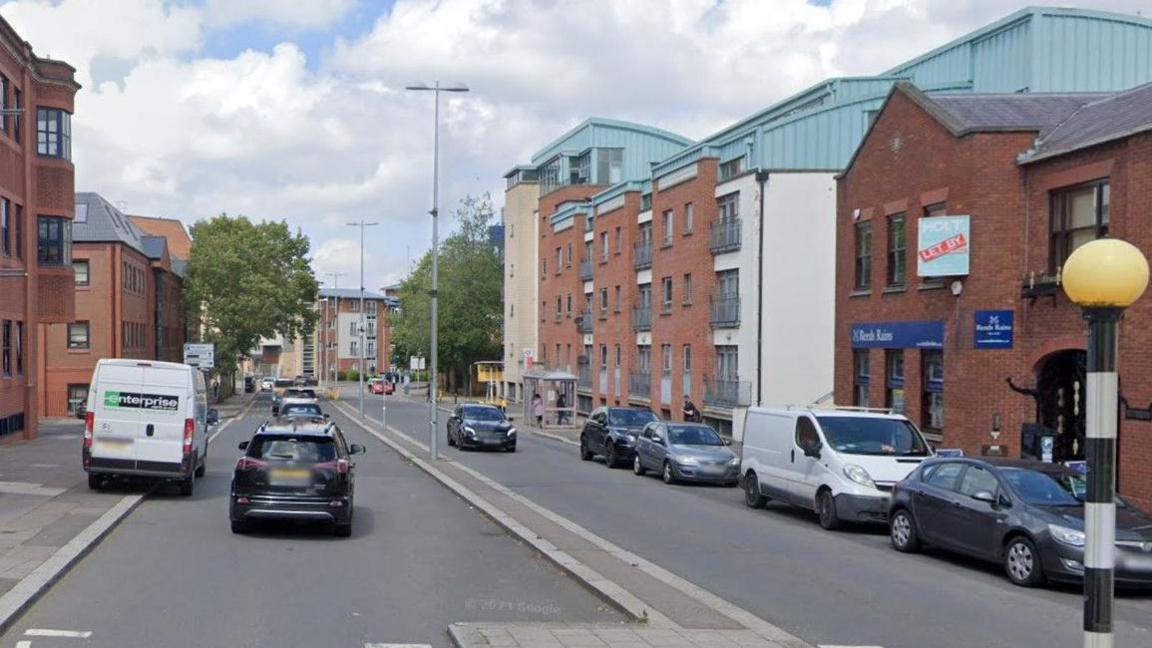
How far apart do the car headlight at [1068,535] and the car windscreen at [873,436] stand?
586cm

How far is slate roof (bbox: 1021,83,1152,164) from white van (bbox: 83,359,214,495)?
16129mm

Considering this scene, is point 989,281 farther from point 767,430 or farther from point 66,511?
point 66,511

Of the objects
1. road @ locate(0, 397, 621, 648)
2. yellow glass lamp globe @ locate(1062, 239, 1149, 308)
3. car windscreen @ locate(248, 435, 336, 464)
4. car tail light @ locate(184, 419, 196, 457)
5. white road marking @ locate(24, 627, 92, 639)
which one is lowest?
road @ locate(0, 397, 621, 648)

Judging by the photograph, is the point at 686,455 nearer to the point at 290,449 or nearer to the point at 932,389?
the point at 932,389

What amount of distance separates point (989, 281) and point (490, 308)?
71438 mm

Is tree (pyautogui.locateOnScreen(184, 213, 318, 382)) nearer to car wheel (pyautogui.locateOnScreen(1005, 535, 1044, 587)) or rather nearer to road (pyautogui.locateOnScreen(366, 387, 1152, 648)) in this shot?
road (pyautogui.locateOnScreen(366, 387, 1152, 648))

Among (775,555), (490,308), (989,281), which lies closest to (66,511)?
(775,555)

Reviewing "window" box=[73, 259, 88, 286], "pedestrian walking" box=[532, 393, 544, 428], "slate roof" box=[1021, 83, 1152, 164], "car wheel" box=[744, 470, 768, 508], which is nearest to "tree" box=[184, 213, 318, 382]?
"window" box=[73, 259, 88, 286]

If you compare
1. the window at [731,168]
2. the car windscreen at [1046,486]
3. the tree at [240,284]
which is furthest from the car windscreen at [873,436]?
the tree at [240,284]

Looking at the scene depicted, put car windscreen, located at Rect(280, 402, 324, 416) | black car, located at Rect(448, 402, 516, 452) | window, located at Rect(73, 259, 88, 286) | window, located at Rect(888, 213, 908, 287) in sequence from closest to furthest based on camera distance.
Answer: window, located at Rect(888, 213, 908, 287), car windscreen, located at Rect(280, 402, 324, 416), black car, located at Rect(448, 402, 516, 452), window, located at Rect(73, 259, 88, 286)

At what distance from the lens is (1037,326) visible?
21.7m

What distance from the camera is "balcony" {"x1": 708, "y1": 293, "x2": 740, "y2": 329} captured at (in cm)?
3944

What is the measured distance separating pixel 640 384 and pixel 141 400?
3229 cm

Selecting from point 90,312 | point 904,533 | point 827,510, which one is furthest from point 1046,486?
point 90,312
